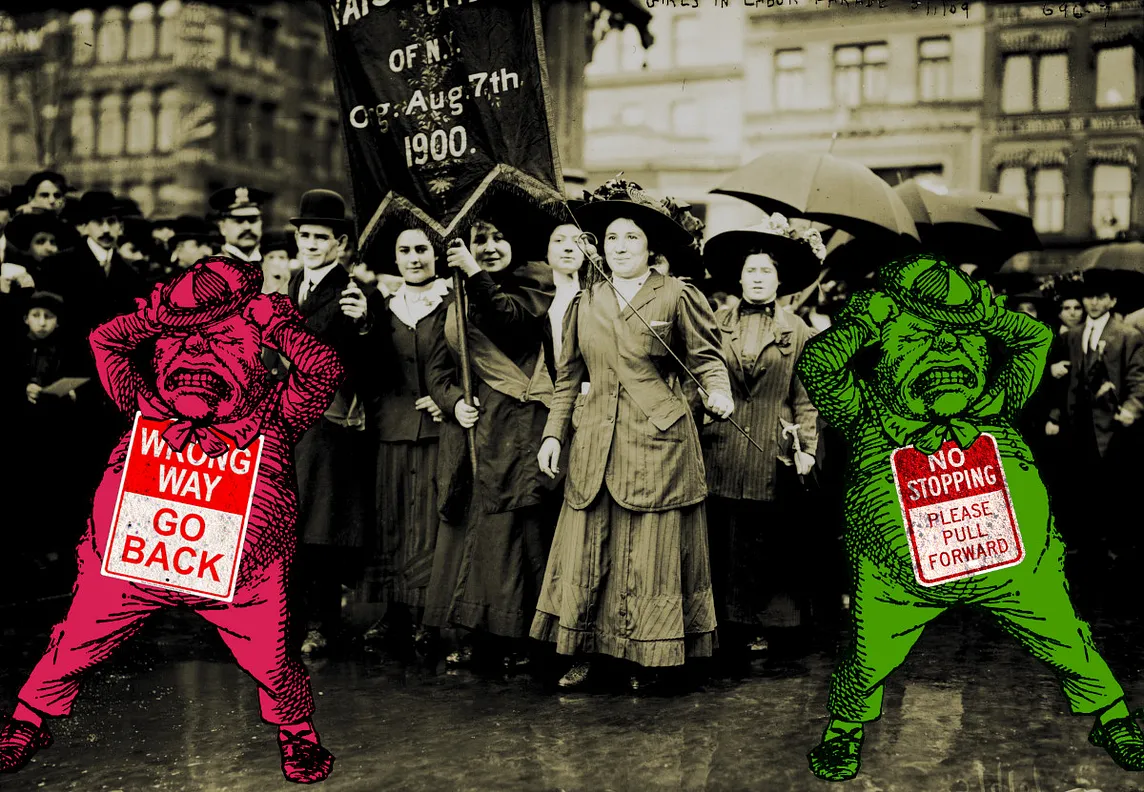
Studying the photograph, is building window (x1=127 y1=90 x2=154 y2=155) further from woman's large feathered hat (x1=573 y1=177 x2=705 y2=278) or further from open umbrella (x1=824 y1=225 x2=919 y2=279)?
woman's large feathered hat (x1=573 y1=177 x2=705 y2=278)

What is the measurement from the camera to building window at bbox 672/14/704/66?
38.9 feet

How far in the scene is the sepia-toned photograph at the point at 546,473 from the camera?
4.02m

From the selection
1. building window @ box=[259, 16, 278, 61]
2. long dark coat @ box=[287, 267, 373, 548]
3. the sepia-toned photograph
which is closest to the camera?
the sepia-toned photograph

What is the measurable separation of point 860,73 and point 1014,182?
5463 millimetres

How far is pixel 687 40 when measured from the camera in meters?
13.2

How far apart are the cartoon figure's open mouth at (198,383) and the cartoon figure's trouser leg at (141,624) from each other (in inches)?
21.6

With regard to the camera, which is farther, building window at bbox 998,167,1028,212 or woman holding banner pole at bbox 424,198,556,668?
building window at bbox 998,167,1028,212

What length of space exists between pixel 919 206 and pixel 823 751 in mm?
5561

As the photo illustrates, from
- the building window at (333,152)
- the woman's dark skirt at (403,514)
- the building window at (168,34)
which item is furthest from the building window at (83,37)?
the woman's dark skirt at (403,514)

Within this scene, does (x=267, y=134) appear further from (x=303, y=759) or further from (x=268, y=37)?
(x=303, y=759)

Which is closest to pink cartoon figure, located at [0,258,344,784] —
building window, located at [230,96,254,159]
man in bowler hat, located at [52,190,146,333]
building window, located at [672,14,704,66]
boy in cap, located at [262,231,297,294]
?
A: boy in cap, located at [262,231,297,294]

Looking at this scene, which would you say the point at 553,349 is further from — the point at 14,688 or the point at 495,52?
the point at 14,688

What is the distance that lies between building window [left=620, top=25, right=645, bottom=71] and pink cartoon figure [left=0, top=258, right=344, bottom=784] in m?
4.36

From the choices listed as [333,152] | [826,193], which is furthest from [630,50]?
[333,152]
